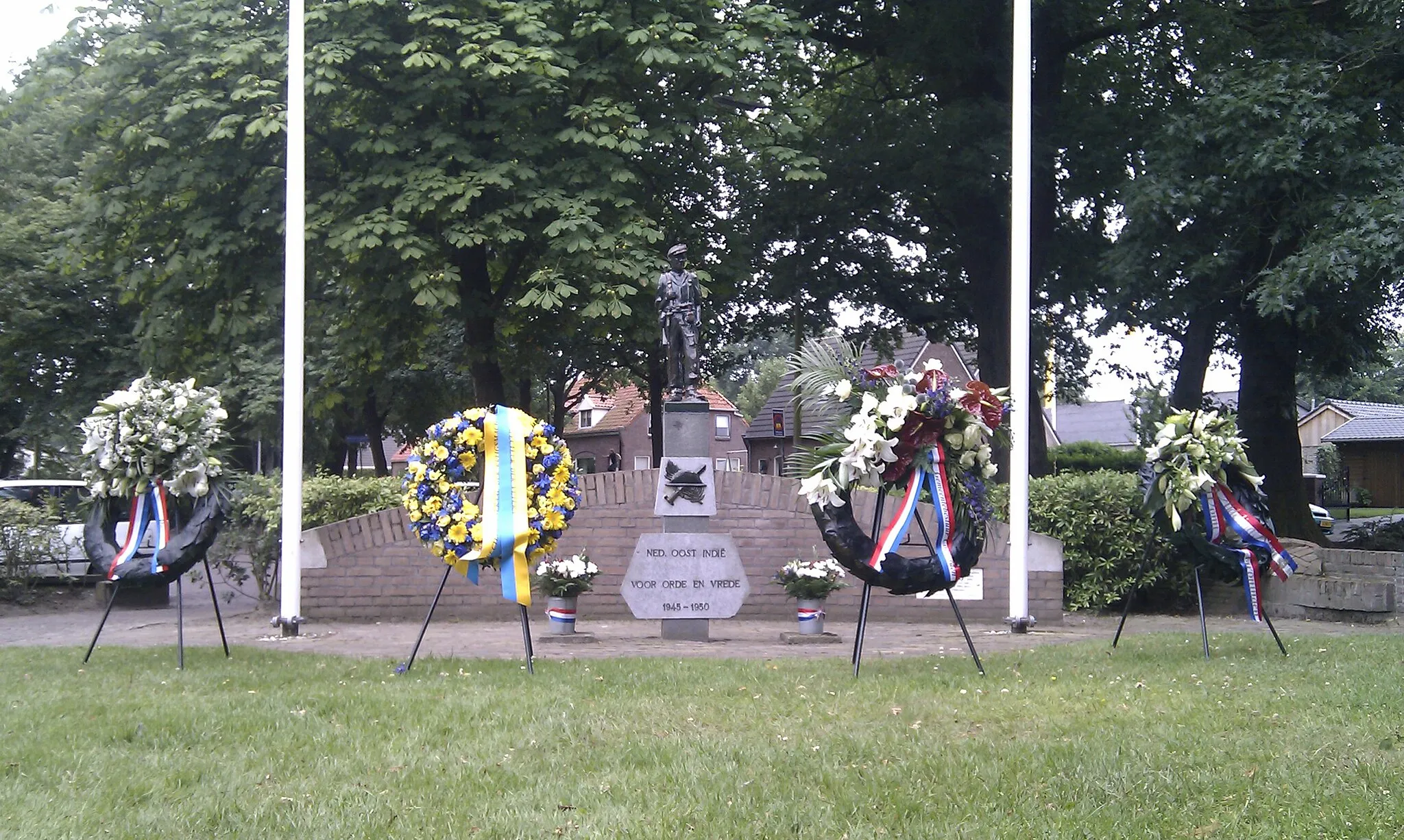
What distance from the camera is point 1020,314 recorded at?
12523 mm

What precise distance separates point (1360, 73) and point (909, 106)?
7903 mm

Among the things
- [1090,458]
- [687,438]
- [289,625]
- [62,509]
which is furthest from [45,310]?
[1090,458]

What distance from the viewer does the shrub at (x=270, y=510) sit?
1391 cm

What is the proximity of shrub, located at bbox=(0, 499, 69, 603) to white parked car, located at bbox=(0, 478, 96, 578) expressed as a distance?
16cm

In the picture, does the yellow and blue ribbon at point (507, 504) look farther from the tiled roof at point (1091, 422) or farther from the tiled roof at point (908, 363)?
the tiled roof at point (1091, 422)

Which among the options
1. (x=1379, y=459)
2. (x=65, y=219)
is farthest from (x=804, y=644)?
(x=1379, y=459)

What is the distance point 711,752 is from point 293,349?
7.50 meters

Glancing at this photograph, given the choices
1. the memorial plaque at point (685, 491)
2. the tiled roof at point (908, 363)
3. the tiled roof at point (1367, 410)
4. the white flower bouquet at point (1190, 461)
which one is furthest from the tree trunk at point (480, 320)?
the tiled roof at point (1367, 410)

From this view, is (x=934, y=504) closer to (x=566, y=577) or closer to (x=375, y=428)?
(x=566, y=577)

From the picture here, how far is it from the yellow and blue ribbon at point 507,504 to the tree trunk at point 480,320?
30.1ft

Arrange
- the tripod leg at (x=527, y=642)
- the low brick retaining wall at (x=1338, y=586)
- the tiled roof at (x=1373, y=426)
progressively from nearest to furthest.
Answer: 1. the tripod leg at (x=527, y=642)
2. the low brick retaining wall at (x=1338, y=586)
3. the tiled roof at (x=1373, y=426)

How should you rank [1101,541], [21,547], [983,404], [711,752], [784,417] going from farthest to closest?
[784,417] → [21,547] → [1101,541] → [983,404] → [711,752]

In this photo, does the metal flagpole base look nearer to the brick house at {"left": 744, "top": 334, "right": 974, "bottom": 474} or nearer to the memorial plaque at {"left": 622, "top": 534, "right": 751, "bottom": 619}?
the memorial plaque at {"left": 622, "top": 534, "right": 751, "bottom": 619}

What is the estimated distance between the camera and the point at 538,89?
1684 centimetres
